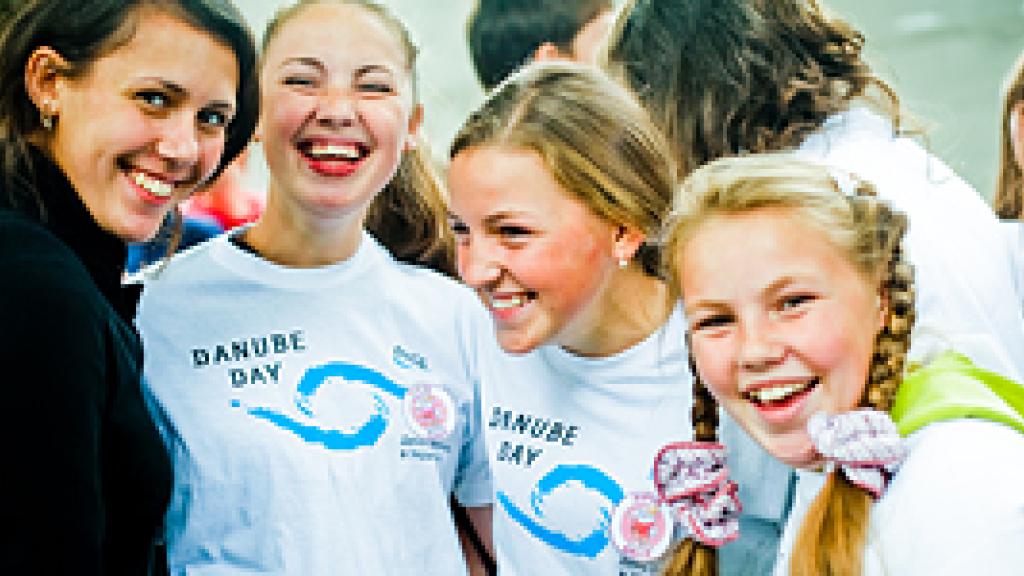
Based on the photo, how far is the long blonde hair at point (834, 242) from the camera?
4.83ft

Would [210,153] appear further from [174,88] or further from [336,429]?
[336,429]

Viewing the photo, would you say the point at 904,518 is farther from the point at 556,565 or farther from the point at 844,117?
the point at 844,117

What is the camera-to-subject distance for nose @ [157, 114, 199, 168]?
1.88m

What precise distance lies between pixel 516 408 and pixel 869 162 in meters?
0.74

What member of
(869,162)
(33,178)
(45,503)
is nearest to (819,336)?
(869,162)

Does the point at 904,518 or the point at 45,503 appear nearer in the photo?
the point at 904,518

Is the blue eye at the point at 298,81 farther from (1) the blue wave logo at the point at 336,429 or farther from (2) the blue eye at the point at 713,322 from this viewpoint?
(2) the blue eye at the point at 713,322

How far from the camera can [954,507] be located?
1.32 metres

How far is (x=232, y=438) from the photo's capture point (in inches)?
80.0

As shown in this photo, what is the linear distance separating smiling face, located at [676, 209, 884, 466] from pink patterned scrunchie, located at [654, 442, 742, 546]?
0.45ft

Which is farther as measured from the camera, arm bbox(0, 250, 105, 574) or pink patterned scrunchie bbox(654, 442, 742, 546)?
pink patterned scrunchie bbox(654, 442, 742, 546)

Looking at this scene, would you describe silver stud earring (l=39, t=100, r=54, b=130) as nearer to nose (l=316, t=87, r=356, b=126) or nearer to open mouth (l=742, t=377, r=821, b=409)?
nose (l=316, t=87, r=356, b=126)

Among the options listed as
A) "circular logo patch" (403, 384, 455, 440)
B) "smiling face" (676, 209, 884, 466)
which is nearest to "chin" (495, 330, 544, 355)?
"circular logo patch" (403, 384, 455, 440)

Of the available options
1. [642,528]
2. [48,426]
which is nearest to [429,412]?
[642,528]
